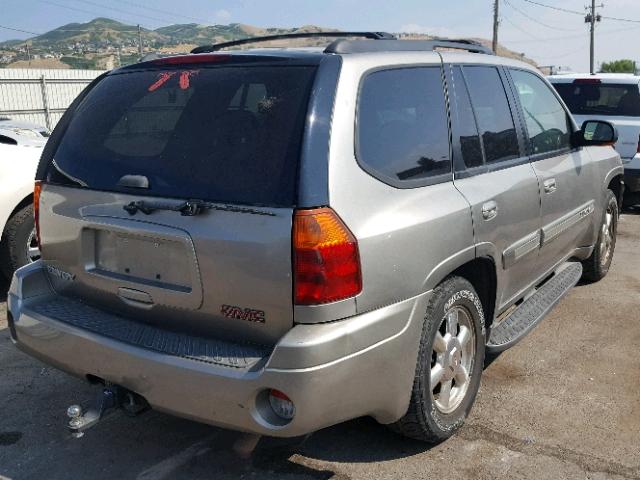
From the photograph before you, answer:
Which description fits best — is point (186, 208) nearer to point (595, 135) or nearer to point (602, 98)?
point (595, 135)

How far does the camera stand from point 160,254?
273 cm

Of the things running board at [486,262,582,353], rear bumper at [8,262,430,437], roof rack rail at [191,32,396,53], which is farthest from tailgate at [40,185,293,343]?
running board at [486,262,582,353]

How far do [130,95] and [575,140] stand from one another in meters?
3.13

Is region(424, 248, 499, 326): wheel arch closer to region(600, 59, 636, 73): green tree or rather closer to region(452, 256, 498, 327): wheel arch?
region(452, 256, 498, 327): wheel arch

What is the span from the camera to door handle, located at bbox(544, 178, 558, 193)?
4.08 metres

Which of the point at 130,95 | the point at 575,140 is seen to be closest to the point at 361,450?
the point at 130,95

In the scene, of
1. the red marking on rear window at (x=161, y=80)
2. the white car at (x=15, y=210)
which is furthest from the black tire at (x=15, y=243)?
the red marking on rear window at (x=161, y=80)

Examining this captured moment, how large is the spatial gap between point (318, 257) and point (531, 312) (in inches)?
83.1

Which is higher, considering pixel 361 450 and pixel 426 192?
pixel 426 192

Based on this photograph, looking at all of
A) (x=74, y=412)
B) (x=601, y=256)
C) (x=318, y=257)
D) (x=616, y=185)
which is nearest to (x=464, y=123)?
(x=318, y=257)

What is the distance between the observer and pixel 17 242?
538 centimetres

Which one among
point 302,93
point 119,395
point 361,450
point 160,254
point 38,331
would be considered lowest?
point 361,450

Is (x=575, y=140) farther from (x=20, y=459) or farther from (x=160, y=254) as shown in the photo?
(x=20, y=459)

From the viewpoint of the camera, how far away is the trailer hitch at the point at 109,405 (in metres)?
2.77
